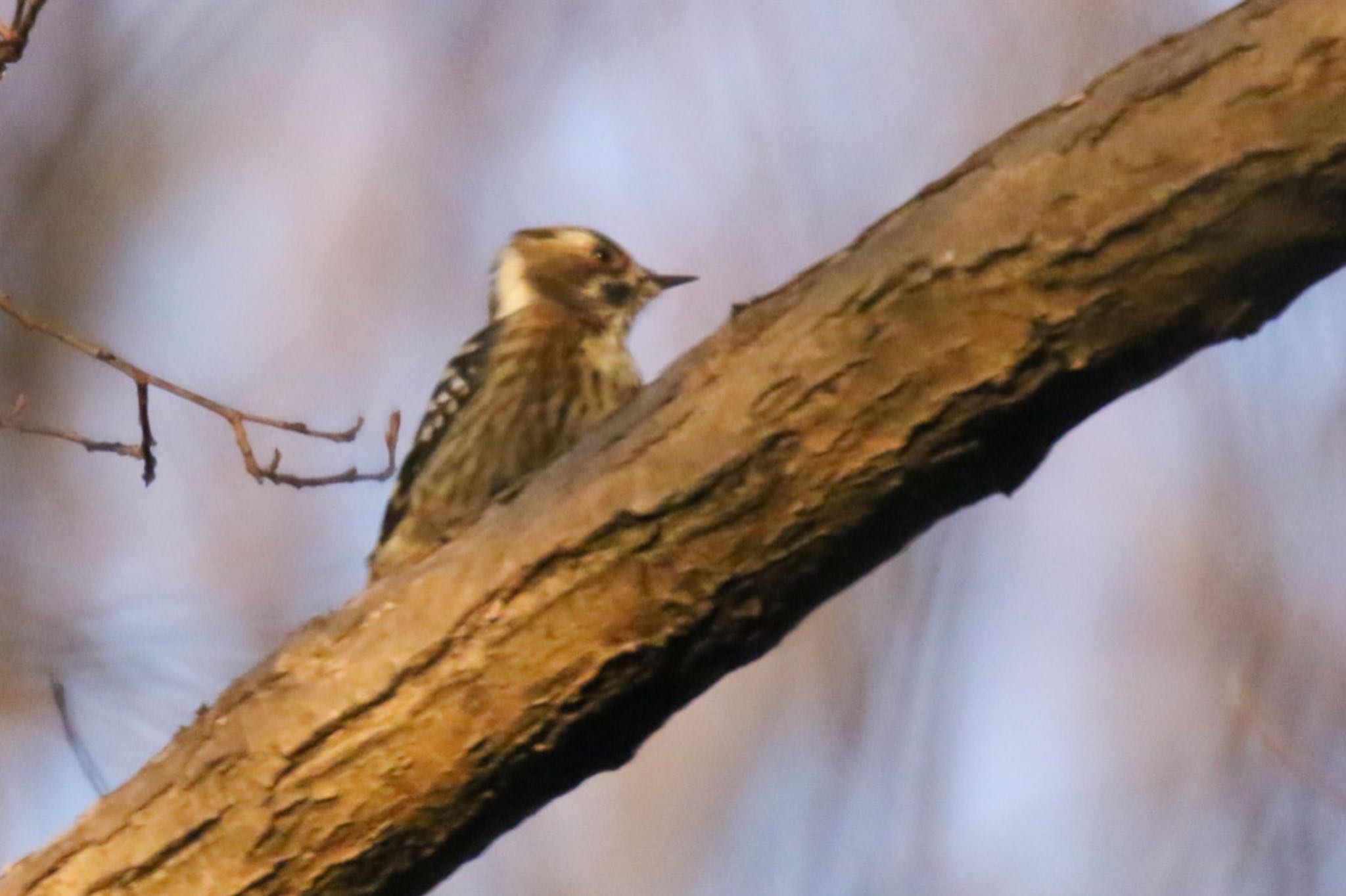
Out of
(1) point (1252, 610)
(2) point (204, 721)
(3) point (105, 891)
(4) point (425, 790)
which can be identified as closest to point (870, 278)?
(4) point (425, 790)

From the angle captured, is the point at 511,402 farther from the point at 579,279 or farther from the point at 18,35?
the point at 18,35

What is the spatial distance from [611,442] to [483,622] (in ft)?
1.26

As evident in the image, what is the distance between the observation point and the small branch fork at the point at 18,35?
8.65 ft

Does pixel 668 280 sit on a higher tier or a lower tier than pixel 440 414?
higher

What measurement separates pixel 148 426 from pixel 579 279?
1983 millimetres

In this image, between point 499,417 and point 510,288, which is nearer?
point 499,417

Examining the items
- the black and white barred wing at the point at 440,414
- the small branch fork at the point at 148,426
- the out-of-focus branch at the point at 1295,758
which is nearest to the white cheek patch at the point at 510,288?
the black and white barred wing at the point at 440,414

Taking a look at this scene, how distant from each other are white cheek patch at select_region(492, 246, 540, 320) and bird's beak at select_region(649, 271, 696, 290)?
41 centimetres

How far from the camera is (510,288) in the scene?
193 inches

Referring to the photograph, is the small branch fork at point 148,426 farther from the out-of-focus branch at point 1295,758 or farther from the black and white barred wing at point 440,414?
the out-of-focus branch at point 1295,758

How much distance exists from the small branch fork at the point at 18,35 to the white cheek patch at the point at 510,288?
2.03 meters

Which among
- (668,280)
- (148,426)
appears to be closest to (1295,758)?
(668,280)

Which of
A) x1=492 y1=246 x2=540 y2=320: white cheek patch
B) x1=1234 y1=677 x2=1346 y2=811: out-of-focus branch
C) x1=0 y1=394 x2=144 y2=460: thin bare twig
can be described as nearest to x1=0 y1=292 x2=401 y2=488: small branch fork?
x1=0 y1=394 x2=144 y2=460: thin bare twig

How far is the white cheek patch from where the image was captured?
Result: 4730mm
